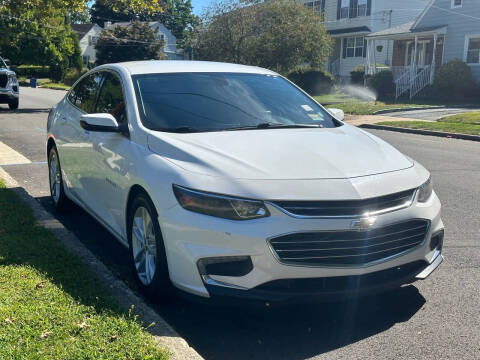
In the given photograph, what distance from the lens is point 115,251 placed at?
5.52 metres

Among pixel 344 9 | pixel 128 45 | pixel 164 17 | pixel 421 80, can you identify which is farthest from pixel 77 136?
pixel 164 17

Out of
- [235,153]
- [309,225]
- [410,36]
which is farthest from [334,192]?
[410,36]

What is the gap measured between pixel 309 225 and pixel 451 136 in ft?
45.6

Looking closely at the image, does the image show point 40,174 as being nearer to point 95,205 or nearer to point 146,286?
point 95,205

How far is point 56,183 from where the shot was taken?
270 inches

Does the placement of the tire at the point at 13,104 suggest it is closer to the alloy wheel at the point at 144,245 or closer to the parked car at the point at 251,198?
the parked car at the point at 251,198

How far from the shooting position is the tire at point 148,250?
3.95m

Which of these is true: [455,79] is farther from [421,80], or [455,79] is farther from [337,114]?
[337,114]

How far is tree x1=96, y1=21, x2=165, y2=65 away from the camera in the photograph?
194 feet

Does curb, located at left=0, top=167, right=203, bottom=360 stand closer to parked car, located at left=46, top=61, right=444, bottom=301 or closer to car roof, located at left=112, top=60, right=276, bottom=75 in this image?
parked car, located at left=46, top=61, right=444, bottom=301

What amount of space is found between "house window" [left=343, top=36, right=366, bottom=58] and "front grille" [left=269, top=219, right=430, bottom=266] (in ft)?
131

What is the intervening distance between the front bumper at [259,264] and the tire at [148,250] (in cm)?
13

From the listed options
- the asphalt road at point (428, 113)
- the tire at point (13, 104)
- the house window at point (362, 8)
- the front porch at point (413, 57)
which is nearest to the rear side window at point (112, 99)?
the asphalt road at point (428, 113)

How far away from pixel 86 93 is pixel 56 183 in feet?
3.93
